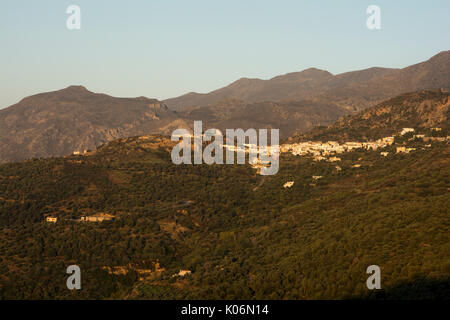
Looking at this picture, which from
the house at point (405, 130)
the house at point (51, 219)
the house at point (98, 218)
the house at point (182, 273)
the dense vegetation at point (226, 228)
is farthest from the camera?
the house at point (405, 130)

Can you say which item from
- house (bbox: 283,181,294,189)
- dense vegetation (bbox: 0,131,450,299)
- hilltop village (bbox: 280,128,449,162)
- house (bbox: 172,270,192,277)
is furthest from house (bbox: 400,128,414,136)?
house (bbox: 172,270,192,277)

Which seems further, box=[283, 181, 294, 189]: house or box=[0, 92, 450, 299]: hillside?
box=[283, 181, 294, 189]: house

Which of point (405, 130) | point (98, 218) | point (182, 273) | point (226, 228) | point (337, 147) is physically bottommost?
point (182, 273)

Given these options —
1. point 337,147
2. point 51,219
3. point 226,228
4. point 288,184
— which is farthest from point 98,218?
point 337,147

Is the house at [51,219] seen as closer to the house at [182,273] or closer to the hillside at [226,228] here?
the hillside at [226,228]

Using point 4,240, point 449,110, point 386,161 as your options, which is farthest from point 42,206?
point 449,110

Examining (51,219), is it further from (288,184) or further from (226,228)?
(288,184)

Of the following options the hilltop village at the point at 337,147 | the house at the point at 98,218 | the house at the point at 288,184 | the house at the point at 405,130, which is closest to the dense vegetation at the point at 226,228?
the house at the point at 288,184

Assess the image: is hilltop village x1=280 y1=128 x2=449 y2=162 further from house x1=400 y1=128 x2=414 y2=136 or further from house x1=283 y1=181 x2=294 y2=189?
house x1=283 y1=181 x2=294 y2=189
